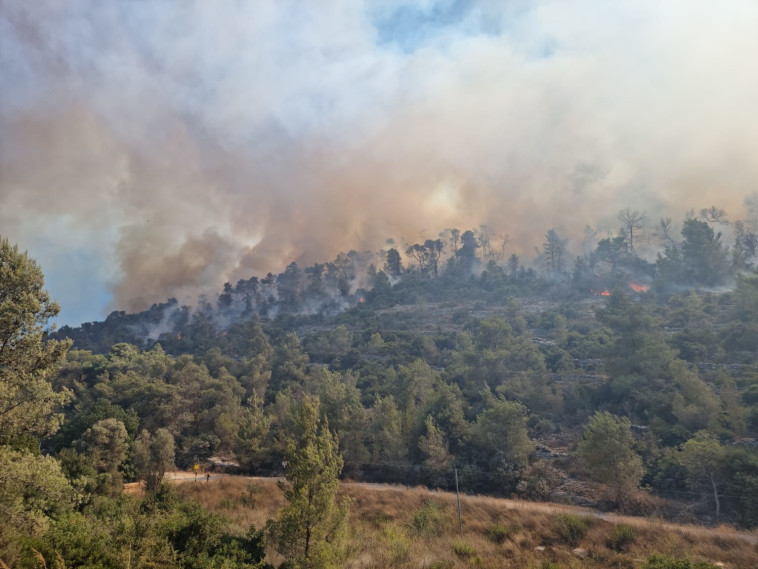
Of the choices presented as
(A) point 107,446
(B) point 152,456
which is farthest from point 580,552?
(A) point 107,446

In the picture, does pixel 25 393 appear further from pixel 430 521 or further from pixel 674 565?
pixel 674 565

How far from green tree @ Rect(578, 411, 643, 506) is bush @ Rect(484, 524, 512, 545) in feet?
42.2

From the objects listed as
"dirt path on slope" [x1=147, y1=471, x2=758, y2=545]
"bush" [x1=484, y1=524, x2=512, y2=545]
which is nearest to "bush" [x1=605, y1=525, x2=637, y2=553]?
"dirt path on slope" [x1=147, y1=471, x2=758, y2=545]

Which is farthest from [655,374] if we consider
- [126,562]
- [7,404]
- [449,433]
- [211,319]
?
[211,319]

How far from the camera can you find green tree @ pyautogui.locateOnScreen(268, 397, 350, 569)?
15.5 meters

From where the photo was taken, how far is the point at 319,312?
15525cm

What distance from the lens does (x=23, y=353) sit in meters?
17.4

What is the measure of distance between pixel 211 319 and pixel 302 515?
165m

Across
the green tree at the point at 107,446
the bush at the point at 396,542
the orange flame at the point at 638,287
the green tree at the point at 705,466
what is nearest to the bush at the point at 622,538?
the bush at the point at 396,542

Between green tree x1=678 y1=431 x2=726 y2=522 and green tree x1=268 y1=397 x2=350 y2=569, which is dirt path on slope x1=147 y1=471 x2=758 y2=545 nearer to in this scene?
green tree x1=678 y1=431 x2=726 y2=522

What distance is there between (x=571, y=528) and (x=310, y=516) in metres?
20.5

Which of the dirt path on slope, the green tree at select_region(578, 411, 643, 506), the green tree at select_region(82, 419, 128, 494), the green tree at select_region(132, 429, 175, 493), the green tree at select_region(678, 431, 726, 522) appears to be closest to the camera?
the dirt path on slope

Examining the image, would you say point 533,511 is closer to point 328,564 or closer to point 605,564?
point 605,564

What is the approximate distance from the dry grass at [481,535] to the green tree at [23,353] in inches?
518
